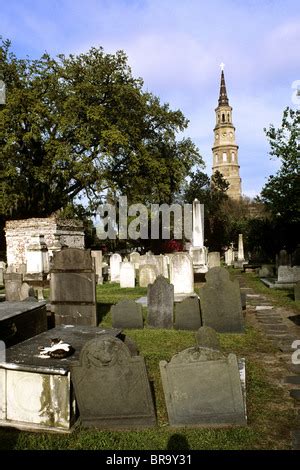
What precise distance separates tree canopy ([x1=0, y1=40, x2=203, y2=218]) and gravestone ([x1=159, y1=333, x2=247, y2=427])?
73.0 feet

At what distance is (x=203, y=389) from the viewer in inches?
165

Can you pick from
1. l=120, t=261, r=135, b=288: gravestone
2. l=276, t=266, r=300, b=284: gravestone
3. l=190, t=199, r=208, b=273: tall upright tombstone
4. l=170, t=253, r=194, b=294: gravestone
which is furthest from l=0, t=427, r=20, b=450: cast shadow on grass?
l=190, t=199, r=208, b=273: tall upright tombstone

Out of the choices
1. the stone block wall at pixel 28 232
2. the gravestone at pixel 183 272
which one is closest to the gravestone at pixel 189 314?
the gravestone at pixel 183 272

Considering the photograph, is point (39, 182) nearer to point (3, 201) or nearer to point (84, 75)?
point (3, 201)

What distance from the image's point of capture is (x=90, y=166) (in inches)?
1011

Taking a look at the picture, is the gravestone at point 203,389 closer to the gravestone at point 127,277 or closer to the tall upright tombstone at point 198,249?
the gravestone at point 127,277

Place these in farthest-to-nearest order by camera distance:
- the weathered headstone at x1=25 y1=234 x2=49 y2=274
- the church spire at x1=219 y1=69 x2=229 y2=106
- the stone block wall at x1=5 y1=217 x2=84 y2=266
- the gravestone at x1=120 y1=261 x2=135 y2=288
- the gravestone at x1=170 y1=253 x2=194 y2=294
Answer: the church spire at x1=219 y1=69 x2=229 y2=106
the stone block wall at x1=5 y1=217 x2=84 y2=266
the weathered headstone at x1=25 y1=234 x2=49 y2=274
the gravestone at x1=120 y1=261 x2=135 y2=288
the gravestone at x1=170 y1=253 x2=194 y2=294

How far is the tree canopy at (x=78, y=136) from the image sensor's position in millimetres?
25406

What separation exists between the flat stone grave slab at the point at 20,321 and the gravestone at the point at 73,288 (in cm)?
78

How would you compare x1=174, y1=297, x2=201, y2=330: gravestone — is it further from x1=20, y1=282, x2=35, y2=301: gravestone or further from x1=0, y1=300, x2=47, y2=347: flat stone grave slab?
x1=20, y1=282, x2=35, y2=301: gravestone

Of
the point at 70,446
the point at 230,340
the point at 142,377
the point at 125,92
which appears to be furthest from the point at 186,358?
the point at 125,92

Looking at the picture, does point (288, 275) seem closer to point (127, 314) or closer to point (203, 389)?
point (127, 314)

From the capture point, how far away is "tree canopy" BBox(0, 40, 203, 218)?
83.4ft

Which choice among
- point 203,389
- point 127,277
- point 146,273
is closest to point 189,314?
point 203,389
